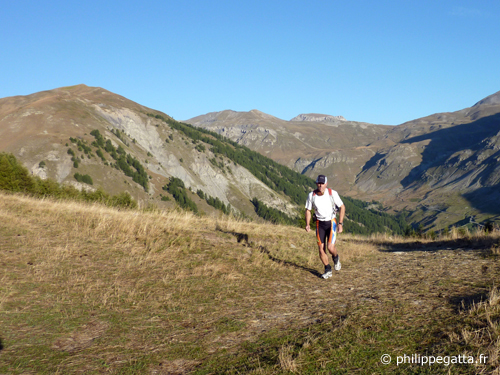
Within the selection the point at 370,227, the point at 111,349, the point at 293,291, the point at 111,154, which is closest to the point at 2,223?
the point at 111,349

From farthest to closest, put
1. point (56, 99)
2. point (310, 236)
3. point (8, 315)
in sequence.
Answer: point (56, 99), point (310, 236), point (8, 315)

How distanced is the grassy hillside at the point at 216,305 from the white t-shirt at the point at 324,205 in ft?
5.20

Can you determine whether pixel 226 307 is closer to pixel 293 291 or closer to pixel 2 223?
pixel 293 291

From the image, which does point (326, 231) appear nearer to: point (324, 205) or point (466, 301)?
point (324, 205)

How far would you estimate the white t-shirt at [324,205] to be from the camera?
8867 mm

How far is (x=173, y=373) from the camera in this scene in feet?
14.0

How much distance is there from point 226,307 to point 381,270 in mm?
4737

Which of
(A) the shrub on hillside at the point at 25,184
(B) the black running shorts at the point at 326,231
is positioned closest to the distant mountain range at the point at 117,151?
(A) the shrub on hillside at the point at 25,184

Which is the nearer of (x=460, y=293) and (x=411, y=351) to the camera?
(x=411, y=351)

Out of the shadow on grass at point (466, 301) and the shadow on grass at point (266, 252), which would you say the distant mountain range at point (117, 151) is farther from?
the shadow on grass at point (466, 301)

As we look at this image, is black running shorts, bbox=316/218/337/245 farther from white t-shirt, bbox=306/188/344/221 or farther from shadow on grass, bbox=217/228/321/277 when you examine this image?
shadow on grass, bbox=217/228/321/277

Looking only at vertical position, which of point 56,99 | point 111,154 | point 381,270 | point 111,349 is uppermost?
point 56,99

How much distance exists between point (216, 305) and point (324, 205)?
3877 millimetres

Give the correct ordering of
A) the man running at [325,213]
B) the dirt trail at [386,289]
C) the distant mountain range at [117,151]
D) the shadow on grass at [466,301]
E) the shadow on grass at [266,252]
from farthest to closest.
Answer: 1. the distant mountain range at [117,151]
2. the shadow on grass at [266,252]
3. the man running at [325,213]
4. the dirt trail at [386,289]
5. the shadow on grass at [466,301]
